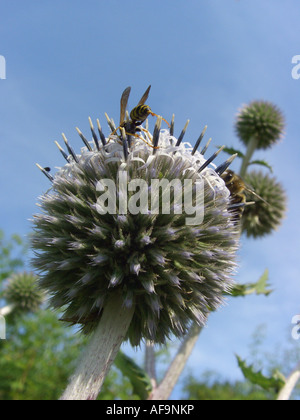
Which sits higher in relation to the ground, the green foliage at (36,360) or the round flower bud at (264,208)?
the round flower bud at (264,208)

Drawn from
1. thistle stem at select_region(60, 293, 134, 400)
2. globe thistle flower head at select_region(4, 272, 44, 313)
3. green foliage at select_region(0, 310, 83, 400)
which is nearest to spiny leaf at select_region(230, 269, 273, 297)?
thistle stem at select_region(60, 293, 134, 400)

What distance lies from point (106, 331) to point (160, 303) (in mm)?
413

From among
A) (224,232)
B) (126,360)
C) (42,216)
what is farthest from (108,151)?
(126,360)

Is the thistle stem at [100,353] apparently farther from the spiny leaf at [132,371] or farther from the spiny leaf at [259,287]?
the spiny leaf at [259,287]

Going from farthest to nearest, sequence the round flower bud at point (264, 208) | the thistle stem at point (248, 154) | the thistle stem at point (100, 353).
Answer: the round flower bud at point (264, 208)
the thistle stem at point (248, 154)
the thistle stem at point (100, 353)

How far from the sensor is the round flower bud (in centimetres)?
697

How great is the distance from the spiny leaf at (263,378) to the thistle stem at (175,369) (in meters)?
0.65

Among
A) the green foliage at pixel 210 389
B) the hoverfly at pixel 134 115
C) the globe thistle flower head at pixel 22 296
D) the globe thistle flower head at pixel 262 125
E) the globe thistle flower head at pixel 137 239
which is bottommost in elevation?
the green foliage at pixel 210 389

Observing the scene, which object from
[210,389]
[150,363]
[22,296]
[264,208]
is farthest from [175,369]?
[210,389]

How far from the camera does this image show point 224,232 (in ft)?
9.20

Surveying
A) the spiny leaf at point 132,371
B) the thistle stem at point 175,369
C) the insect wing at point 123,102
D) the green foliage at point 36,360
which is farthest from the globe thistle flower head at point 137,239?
the green foliage at point 36,360

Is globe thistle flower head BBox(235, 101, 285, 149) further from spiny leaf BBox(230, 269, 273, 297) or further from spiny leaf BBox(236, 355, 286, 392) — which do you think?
spiny leaf BBox(236, 355, 286, 392)

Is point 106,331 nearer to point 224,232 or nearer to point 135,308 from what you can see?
point 135,308

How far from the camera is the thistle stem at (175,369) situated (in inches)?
168
